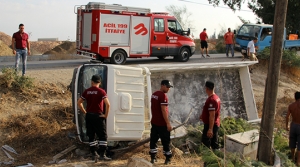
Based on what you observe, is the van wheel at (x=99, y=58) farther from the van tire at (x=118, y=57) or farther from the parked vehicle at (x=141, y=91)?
the parked vehicle at (x=141, y=91)

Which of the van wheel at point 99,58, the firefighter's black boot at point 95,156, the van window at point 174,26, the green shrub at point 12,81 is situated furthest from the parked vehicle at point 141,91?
the van window at point 174,26

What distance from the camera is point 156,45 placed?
1609 centimetres

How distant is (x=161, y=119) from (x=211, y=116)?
0.89m

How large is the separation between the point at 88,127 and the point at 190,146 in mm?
2238

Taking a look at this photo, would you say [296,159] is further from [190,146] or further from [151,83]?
[151,83]

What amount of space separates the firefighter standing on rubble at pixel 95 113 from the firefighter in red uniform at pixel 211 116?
70.2 inches

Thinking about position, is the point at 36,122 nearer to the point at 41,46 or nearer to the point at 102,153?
the point at 102,153

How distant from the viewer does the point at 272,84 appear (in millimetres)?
6430

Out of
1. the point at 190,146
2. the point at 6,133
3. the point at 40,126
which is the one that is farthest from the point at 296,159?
the point at 6,133

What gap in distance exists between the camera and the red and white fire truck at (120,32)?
555 inches

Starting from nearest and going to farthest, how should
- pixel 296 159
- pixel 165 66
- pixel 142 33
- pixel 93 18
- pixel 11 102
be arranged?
pixel 296 159 < pixel 165 66 < pixel 11 102 < pixel 93 18 < pixel 142 33

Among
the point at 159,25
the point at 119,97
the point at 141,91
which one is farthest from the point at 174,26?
the point at 119,97

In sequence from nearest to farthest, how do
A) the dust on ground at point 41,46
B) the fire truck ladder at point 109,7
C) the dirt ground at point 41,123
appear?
the dirt ground at point 41,123, the fire truck ladder at point 109,7, the dust on ground at point 41,46

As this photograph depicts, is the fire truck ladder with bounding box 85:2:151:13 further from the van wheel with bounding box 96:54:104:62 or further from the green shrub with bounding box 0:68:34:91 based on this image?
the green shrub with bounding box 0:68:34:91
